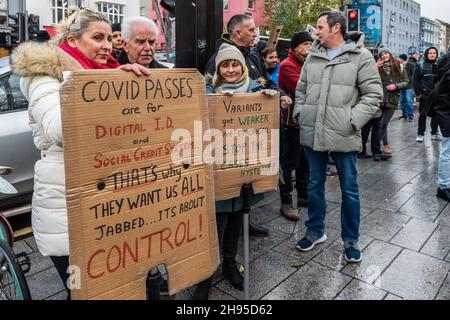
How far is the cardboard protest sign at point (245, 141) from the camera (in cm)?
225

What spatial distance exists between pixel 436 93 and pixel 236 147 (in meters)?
3.68

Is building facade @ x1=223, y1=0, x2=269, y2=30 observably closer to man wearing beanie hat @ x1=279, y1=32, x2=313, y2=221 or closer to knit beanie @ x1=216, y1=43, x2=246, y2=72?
man wearing beanie hat @ x1=279, y1=32, x2=313, y2=221

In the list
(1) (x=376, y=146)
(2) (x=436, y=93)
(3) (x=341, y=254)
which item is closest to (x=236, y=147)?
(3) (x=341, y=254)

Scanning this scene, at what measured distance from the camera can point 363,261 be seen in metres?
3.15

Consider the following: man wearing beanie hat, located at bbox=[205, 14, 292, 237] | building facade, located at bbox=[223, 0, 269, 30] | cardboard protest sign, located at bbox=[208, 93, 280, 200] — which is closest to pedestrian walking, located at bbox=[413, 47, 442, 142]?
man wearing beanie hat, located at bbox=[205, 14, 292, 237]

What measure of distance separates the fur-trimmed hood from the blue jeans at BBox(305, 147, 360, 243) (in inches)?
89.2

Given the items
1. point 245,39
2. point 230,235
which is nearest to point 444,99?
point 245,39

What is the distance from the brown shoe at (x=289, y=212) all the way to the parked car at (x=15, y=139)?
2.83 m

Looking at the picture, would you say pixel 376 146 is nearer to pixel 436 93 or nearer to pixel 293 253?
pixel 436 93

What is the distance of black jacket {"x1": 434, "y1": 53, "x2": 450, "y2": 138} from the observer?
15.0 ft

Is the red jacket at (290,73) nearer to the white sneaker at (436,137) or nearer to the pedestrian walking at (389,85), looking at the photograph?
the pedestrian walking at (389,85)


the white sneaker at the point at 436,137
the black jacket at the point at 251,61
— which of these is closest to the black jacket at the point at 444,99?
the black jacket at the point at 251,61

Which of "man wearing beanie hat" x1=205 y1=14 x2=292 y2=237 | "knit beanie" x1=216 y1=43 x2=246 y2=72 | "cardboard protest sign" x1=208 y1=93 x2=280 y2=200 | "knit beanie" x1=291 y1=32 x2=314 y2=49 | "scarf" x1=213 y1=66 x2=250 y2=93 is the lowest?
"cardboard protest sign" x1=208 y1=93 x2=280 y2=200

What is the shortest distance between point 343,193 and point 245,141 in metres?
1.31
